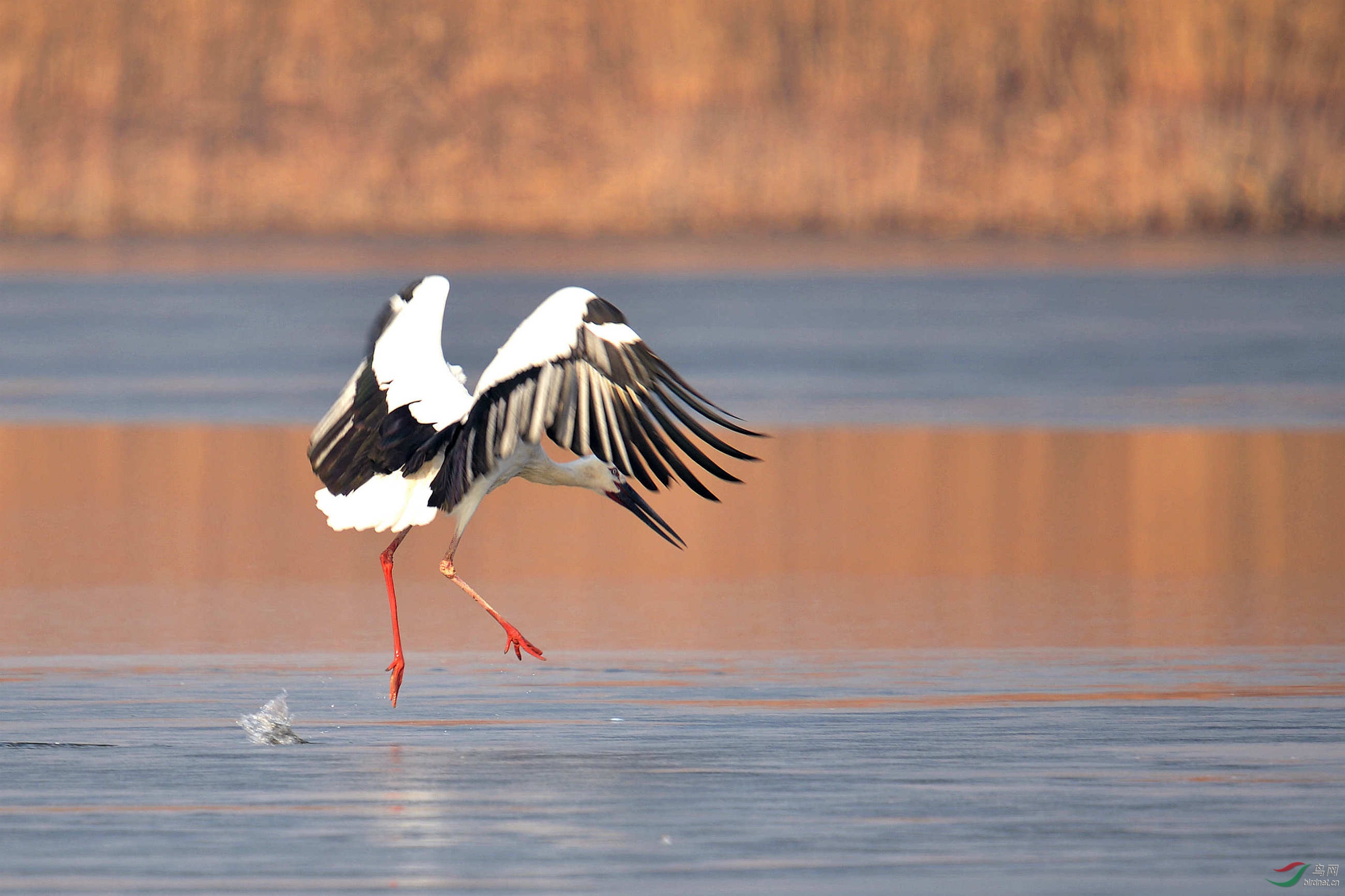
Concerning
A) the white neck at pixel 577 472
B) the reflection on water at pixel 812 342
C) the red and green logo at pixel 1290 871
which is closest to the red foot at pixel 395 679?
the white neck at pixel 577 472

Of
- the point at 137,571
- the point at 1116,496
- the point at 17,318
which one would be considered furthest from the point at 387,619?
the point at 17,318

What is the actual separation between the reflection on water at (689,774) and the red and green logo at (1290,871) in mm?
32

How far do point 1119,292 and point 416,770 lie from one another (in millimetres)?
23275

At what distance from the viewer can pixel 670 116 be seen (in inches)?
1603

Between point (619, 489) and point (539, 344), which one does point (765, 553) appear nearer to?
point (619, 489)

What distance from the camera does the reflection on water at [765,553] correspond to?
32.2 ft

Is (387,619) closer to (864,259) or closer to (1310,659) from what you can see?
(1310,659)

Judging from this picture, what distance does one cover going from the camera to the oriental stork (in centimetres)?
834

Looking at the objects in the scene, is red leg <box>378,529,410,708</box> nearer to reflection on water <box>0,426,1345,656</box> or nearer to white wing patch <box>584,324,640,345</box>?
reflection on water <box>0,426,1345,656</box>

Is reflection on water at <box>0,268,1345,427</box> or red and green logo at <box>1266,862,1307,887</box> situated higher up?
reflection on water at <box>0,268,1345,427</box>

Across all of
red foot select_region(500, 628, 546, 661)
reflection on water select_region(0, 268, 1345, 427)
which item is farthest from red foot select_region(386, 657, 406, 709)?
reflection on water select_region(0, 268, 1345, 427)

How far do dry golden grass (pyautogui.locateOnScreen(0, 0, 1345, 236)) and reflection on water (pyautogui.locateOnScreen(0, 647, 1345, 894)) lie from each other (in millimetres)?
30196

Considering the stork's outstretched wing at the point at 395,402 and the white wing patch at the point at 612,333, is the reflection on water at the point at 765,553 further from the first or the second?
the white wing patch at the point at 612,333

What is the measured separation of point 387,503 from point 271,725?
1.65 meters
